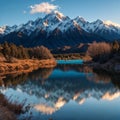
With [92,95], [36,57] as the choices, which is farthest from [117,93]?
[36,57]

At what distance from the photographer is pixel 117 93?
3897 cm

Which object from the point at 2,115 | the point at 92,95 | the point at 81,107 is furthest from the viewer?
the point at 92,95

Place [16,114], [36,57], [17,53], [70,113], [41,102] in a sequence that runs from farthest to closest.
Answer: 1. [36,57]
2. [17,53]
3. [41,102]
4. [70,113]
5. [16,114]

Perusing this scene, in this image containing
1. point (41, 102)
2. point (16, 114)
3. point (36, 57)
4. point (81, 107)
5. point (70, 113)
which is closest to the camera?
point (16, 114)

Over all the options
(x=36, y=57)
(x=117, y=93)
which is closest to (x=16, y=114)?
(x=117, y=93)

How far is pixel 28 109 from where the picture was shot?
26.0 m

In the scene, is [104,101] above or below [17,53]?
below

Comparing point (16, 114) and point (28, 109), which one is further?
point (28, 109)

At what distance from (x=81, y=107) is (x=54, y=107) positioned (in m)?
2.64

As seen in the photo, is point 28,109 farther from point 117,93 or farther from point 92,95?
point 117,93

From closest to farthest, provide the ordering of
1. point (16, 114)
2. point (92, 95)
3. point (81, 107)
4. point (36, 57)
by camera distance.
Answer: point (16, 114)
point (81, 107)
point (92, 95)
point (36, 57)

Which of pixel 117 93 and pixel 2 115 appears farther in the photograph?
pixel 117 93

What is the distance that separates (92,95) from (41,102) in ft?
26.8

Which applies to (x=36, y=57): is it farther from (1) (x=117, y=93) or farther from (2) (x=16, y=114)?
(2) (x=16, y=114)
